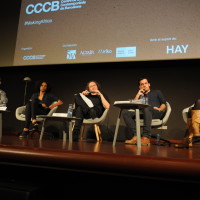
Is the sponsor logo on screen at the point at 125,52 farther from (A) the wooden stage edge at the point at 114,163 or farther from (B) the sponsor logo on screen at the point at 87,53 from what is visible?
(A) the wooden stage edge at the point at 114,163

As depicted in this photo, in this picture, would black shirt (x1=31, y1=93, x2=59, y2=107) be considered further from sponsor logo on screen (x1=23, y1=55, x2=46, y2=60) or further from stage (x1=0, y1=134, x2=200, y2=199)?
stage (x1=0, y1=134, x2=200, y2=199)

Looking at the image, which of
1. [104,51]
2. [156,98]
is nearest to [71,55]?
[104,51]

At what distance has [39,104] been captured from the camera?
12.2ft

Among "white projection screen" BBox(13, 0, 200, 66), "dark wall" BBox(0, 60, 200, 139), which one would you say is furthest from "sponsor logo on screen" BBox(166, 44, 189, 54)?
"dark wall" BBox(0, 60, 200, 139)

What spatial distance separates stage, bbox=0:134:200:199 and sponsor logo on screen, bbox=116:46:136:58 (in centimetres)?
312

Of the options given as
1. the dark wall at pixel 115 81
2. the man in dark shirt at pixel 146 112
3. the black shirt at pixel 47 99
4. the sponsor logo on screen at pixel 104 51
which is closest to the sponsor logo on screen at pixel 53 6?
the sponsor logo on screen at pixel 104 51

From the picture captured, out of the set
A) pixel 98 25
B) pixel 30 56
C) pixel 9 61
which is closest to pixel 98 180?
pixel 98 25

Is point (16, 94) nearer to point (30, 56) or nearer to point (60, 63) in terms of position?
point (30, 56)

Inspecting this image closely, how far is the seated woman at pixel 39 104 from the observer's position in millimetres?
3541

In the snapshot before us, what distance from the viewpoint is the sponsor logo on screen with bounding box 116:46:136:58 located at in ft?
12.2

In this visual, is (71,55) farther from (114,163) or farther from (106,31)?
(114,163)

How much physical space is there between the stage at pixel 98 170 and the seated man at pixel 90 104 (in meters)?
2.12

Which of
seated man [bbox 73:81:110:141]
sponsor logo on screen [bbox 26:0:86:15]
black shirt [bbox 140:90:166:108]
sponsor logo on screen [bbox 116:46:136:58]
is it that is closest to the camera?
seated man [bbox 73:81:110:141]

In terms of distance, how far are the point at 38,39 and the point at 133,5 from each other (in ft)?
5.56
